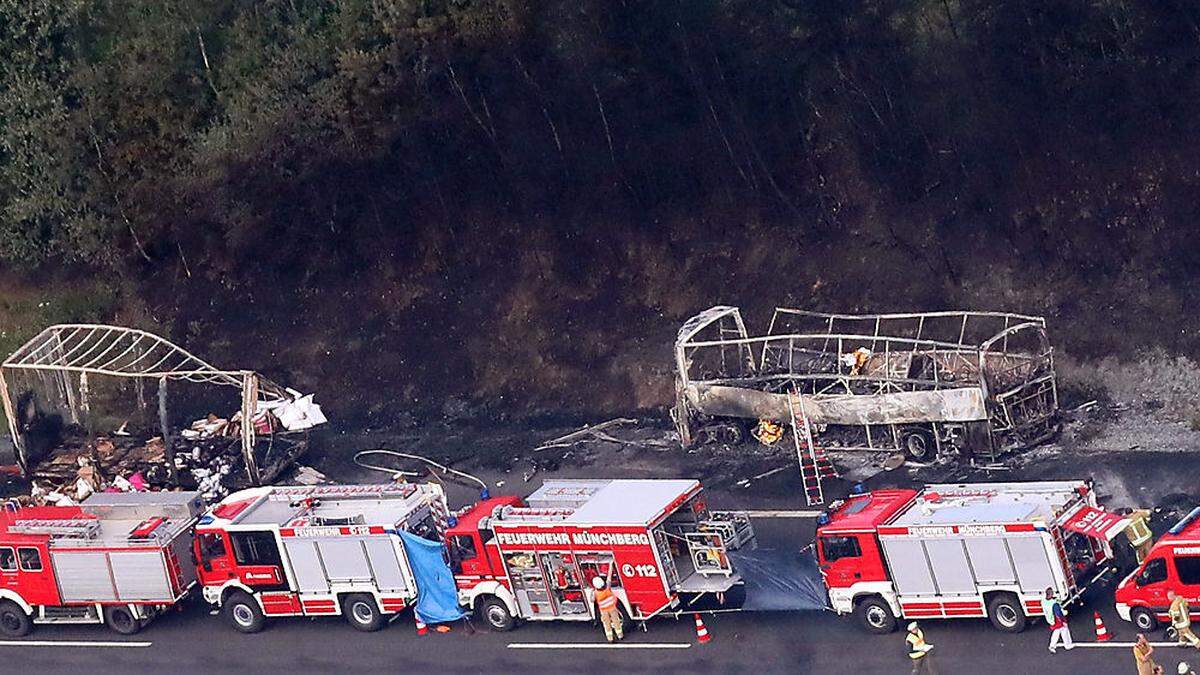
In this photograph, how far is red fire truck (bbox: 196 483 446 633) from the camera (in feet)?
110

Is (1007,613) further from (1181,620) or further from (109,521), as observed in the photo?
(109,521)

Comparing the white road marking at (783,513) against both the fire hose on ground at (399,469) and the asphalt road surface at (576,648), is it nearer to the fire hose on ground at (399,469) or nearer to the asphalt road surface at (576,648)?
the asphalt road surface at (576,648)

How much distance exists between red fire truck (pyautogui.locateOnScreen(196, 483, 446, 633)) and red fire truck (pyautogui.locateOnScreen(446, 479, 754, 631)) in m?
1.25

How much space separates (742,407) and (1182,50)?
→ 1478 centimetres

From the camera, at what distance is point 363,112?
169ft

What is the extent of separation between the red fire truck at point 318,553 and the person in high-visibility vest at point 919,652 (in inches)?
374

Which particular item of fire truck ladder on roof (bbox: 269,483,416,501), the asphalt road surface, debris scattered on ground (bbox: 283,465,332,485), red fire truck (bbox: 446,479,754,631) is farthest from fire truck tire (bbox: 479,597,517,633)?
debris scattered on ground (bbox: 283,465,332,485)

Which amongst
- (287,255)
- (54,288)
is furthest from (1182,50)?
(54,288)

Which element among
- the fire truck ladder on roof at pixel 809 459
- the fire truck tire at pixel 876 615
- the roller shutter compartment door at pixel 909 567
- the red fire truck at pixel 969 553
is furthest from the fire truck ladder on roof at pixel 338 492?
the roller shutter compartment door at pixel 909 567

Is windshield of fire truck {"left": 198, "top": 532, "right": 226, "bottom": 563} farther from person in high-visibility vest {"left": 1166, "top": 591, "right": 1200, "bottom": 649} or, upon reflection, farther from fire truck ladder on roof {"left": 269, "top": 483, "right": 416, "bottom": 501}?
person in high-visibility vest {"left": 1166, "top": 591, "right": 1200, "bottom": 649}

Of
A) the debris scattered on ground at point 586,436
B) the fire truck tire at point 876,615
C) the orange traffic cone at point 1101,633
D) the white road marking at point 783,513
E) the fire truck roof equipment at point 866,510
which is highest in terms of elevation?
the debris scattered on ground at point 586,436

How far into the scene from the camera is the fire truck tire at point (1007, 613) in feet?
98.3

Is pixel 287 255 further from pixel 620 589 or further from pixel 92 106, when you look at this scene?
pixel 620 589

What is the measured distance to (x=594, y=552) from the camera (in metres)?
31.6
